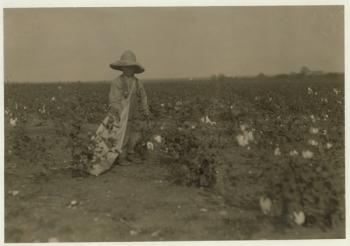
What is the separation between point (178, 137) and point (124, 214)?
42.8 inches

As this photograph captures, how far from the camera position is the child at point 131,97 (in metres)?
4.71

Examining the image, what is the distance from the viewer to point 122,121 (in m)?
4.69

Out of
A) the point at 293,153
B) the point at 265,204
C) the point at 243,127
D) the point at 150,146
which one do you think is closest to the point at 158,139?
the point at 150,146

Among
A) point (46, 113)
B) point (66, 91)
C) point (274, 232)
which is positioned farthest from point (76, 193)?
point (66, 91)

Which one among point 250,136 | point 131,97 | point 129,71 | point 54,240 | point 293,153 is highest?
point 129,71

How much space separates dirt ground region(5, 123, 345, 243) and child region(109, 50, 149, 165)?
0.61 m

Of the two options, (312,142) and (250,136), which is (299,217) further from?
(250,136)

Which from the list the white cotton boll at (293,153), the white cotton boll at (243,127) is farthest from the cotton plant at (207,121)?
the white cotton boll at (293,153)

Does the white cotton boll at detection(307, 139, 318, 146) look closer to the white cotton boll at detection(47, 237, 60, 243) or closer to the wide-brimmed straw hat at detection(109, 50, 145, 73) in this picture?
the wide-brimmed straw hat at detection(109, 50, 145, 73)

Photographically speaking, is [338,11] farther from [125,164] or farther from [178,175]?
[125,164]

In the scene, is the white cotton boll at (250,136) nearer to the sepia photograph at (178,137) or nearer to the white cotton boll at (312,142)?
the sepia photograph at (178,137)

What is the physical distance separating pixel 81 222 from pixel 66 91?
4.15 m

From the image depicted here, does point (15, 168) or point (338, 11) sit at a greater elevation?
point (338, 11)
